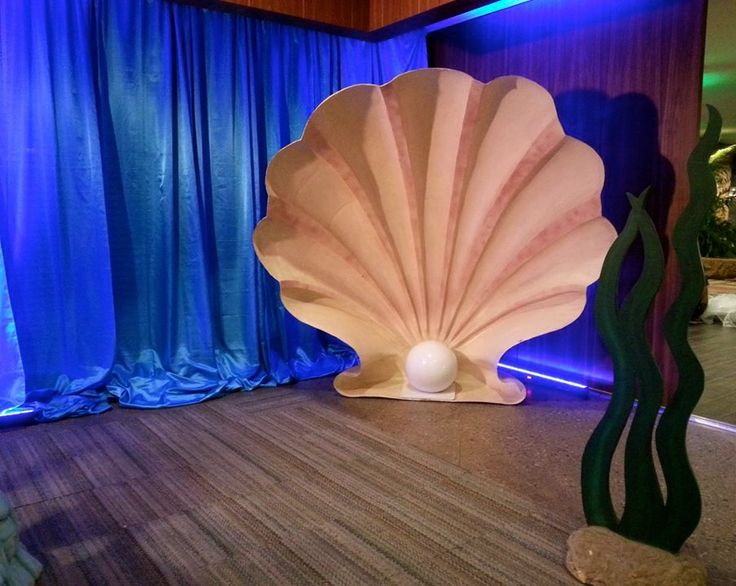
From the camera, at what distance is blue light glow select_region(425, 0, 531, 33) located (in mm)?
3224

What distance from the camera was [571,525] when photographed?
70.6 inches

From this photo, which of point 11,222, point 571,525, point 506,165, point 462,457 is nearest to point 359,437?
point 462,457

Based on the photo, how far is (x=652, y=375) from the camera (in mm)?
1550

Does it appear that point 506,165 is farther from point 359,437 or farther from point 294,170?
point 359,437

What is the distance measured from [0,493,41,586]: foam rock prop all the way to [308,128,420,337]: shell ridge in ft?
6.00

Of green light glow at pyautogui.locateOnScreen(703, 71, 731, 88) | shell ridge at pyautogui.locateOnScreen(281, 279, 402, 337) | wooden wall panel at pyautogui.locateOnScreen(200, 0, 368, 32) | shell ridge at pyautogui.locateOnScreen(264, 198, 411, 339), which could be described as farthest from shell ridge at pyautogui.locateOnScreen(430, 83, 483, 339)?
wooden wall panel at pyautogui.locateOnScreen(200, 0, 368, 32)

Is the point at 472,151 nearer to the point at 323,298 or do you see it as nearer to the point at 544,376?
the point at 323,298

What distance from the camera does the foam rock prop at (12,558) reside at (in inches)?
56.2

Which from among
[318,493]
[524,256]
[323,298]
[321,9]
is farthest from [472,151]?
[318,493]

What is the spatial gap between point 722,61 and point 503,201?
1024mm

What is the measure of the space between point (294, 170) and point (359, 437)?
118 cm

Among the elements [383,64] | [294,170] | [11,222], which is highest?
[383,64]

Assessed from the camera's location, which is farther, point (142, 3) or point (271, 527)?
point (142, 3)

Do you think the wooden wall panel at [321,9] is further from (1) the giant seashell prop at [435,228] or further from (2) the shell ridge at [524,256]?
(2) the shell ridge at [524,256]
